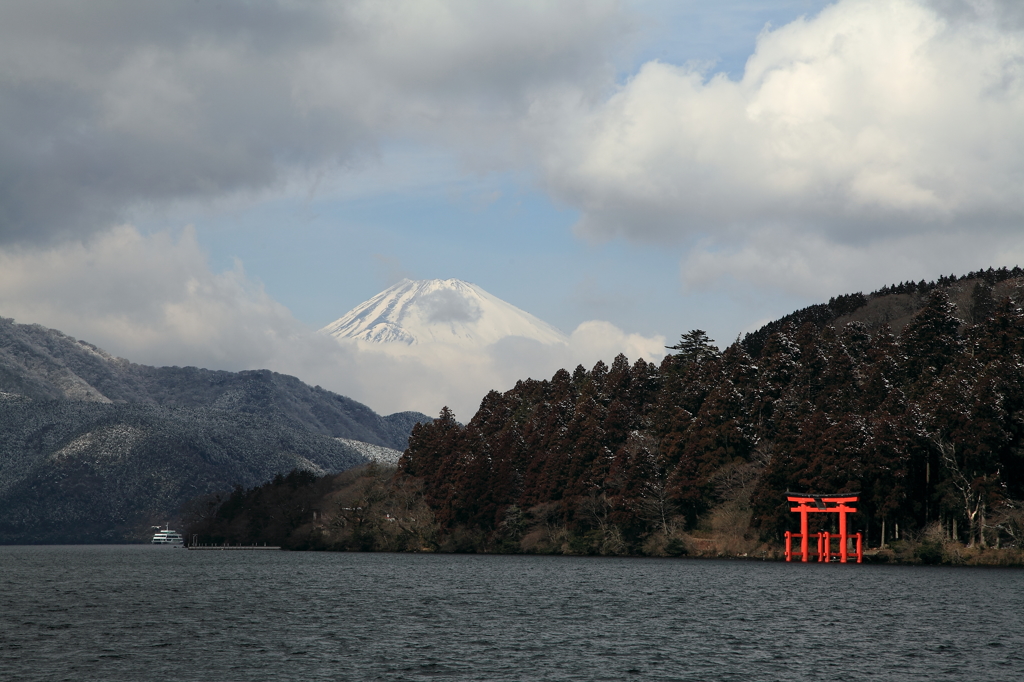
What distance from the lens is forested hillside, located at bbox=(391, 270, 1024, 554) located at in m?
78.6

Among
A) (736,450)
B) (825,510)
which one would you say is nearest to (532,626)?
(825,510)

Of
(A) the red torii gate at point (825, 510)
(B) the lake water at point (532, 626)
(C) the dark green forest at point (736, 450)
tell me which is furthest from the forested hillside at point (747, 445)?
(B) the lake water at point (532, 626)

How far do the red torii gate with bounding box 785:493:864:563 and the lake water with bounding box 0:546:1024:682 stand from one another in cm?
724

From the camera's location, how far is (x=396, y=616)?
158 ft

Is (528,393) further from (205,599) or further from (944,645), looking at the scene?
(944,645)

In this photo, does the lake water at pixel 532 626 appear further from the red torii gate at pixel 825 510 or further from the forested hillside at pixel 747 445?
the forested hillside at pixel 747 445

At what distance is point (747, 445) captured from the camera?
95.2 m

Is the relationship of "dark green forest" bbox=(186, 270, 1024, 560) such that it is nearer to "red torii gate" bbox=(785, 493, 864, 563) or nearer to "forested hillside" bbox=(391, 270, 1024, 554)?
"forested hillside" bbox=(391, 270, 1024, 554)

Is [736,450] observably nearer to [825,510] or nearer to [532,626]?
[825,510]

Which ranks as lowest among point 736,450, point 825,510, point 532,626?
point 532,626

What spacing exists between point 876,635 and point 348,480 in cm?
11345

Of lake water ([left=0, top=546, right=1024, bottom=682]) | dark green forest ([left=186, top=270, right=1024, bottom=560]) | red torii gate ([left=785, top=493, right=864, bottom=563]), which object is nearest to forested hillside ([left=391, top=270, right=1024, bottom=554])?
dark green forest ([left=186, top=270, right=1024, bottom=560])

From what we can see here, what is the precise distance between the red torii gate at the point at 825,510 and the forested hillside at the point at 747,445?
159cm

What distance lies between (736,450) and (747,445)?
1113 millimetres
